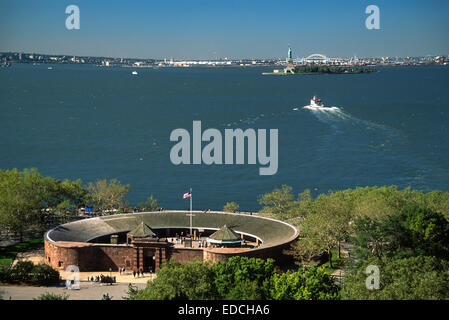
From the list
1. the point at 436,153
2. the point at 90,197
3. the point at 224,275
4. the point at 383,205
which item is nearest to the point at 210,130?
the point at 436,153

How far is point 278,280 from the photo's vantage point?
36.9 metres

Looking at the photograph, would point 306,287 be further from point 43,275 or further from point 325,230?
point 43,275

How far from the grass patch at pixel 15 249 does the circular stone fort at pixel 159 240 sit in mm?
3332

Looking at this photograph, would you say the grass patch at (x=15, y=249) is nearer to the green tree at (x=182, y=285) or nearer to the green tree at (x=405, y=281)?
the green tree at (x=182, y=285)

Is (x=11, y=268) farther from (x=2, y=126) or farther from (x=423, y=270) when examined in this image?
(x=2, y=126)

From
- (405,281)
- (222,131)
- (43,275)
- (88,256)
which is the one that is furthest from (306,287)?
(222,131)

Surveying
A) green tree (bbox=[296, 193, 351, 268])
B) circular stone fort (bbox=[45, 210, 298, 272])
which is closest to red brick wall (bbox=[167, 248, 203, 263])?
circular stone fort (bbox=[45, 210, 298, 272])

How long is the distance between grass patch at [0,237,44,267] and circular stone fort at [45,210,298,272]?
333 centimetres

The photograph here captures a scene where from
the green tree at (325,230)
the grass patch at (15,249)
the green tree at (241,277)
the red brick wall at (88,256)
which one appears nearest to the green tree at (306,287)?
the green tree at (241,277)

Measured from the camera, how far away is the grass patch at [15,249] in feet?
168

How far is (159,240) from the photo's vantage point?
5056 cm

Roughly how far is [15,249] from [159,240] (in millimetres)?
15108

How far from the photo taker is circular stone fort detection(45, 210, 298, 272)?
50094 millimetres

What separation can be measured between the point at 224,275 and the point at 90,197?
3386cm
